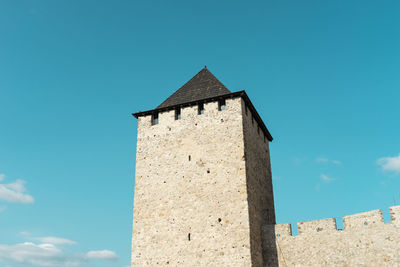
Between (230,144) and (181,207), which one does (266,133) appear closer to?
(230,144)

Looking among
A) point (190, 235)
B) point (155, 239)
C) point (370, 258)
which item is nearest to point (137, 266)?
point (155, 239)

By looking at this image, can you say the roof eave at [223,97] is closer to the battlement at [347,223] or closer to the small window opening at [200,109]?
the small window opening at [200,109]


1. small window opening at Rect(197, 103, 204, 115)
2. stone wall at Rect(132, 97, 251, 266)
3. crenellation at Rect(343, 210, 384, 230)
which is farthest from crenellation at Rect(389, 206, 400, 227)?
small window opening at Rect(197, 103, 204, 115)

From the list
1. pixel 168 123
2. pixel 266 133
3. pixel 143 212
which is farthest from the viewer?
pixel 266 133

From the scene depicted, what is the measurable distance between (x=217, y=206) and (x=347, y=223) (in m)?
5.30

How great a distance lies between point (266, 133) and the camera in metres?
21.9

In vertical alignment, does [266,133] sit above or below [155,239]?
above

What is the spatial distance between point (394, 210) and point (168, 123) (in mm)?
10654

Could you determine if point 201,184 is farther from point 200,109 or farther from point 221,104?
point 221,104

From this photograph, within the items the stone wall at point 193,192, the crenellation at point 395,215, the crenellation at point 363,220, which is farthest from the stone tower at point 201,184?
the crenellation at point 395,215

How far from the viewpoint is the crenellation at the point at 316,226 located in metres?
Answer: 15.3

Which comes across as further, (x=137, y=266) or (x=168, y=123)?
(x=168, y=123)

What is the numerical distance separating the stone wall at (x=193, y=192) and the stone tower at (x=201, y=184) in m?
0.04

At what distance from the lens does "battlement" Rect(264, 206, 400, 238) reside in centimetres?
1436
